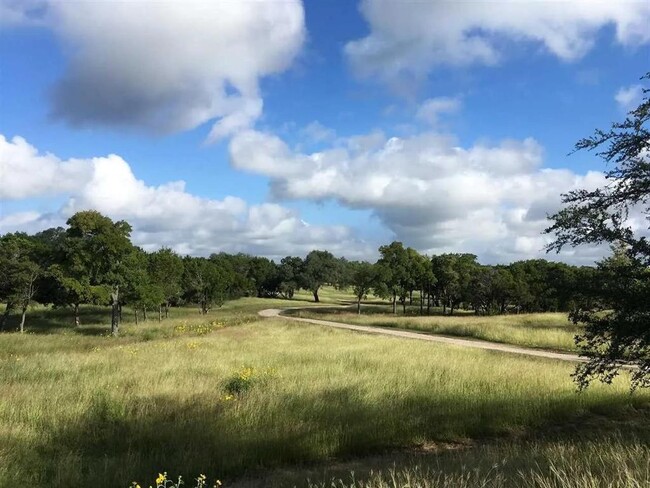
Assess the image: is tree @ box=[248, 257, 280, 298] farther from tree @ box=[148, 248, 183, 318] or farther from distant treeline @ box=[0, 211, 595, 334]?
tree @ box=[148, 248, 183, 318]

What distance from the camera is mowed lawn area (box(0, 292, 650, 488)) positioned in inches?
260

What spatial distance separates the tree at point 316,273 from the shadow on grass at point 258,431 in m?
112

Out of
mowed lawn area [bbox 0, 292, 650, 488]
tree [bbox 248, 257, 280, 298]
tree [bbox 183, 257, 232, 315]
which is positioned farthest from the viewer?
tree [bbox 248, 257, 280, 298]

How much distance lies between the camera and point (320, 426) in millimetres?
9539

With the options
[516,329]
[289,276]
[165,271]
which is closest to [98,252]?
[165,271]

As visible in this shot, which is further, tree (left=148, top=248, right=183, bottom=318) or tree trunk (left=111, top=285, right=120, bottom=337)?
tree (left=148, top=248, right=183, bottom=318)

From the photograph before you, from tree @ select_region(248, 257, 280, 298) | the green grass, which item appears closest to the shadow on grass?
the green grass

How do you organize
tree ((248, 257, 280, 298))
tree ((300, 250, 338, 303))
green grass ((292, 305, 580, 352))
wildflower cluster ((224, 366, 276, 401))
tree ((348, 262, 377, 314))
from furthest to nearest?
1. tree ((248, 257, 280, 298))
2. tree ((300, 250, 338, 303))
3. tree ((348, 262, 377, 314))
4. green grass ((292, 305, 580, 352))
5. wildflower cluster ((224, 366, 276, 401))

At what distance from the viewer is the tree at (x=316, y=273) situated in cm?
12488

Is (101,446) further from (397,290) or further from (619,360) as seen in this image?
(397,290)

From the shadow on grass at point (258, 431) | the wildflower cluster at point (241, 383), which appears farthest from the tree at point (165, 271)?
the shadow on grass at point (258, 431)

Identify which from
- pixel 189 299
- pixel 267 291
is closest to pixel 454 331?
pixel 189 299

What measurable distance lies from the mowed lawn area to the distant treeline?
2.58m

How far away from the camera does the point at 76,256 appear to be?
42219 millimetres
